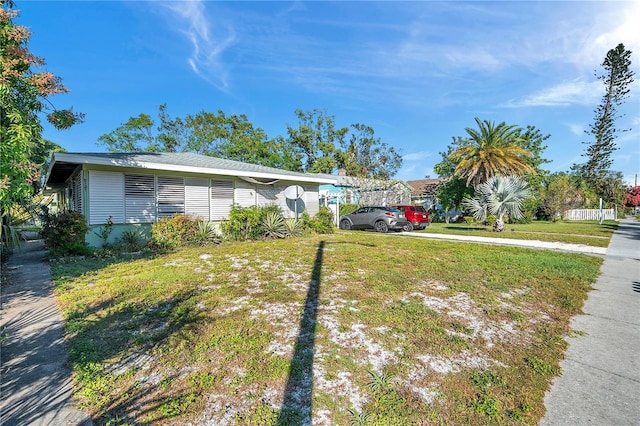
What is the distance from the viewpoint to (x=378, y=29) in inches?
484

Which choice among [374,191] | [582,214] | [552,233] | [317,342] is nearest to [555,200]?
[582,214]

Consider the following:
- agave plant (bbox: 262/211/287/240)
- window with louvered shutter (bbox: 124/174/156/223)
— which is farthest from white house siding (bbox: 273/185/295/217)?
window with louvered shutter (bbox: 124/174/156/223)

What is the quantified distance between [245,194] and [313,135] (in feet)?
90.7

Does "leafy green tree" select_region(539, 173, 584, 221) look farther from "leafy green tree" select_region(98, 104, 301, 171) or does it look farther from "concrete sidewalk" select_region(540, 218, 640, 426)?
"leafy green tree" select_region(98, 104, 301, 171)

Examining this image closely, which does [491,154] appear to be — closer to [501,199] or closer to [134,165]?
[501,199]

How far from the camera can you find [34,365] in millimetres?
2941

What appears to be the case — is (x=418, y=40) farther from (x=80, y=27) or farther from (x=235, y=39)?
(x=80, y=27)

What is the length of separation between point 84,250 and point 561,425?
10.9m

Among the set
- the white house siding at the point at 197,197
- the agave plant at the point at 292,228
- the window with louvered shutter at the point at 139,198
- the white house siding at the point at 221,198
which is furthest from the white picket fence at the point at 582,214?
the window with louvered shutter at the point at 139,198

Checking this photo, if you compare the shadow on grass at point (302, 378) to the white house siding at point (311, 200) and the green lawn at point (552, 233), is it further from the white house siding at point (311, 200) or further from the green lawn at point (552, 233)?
the green lawn at point (552, 233)

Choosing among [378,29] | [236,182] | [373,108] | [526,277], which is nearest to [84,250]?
[236,182]

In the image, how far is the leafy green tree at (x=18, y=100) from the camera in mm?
4070

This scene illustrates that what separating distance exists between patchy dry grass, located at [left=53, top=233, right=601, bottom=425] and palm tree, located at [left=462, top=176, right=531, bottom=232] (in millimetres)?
8871

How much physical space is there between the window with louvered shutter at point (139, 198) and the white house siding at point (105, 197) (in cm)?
17
